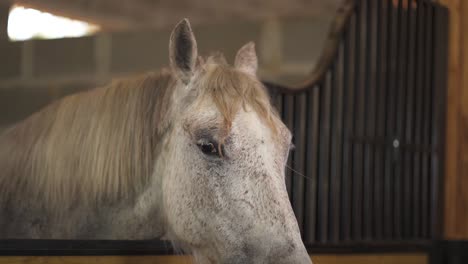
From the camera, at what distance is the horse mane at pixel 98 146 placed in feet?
5.20

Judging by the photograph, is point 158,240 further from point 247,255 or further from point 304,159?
point 304,159

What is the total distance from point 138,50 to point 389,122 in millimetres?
951

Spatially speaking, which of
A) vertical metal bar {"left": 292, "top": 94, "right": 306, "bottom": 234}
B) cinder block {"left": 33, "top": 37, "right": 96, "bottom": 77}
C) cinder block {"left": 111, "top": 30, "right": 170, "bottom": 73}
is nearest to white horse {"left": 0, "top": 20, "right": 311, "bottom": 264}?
cinder block {"left": 33, "top": 37, "right": 96, "bottom": 77}

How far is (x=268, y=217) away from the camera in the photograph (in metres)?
1.38

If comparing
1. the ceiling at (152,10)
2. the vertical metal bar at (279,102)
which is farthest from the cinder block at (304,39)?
the vertical metal bar at (279,102)

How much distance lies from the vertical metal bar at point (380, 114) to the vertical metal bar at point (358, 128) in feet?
0.26

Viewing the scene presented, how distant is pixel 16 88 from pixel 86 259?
0.51 m

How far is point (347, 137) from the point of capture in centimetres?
228

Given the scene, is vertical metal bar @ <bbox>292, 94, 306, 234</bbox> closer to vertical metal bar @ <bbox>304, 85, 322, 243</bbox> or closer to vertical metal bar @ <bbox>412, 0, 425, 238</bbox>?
vertical metal bar @ <bbox>304, 85, 322, 243</bbox>

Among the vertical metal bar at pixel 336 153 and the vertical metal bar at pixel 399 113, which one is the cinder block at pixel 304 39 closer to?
the vertical metal bar at pixel 399 113

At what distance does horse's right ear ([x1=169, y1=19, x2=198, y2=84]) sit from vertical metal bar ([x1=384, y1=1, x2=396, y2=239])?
1.07m

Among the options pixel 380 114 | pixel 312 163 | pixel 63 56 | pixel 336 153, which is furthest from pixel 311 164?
pixel 63 56

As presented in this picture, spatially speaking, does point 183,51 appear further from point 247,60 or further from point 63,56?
point 63,56

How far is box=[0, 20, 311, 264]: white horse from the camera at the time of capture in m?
1.43
